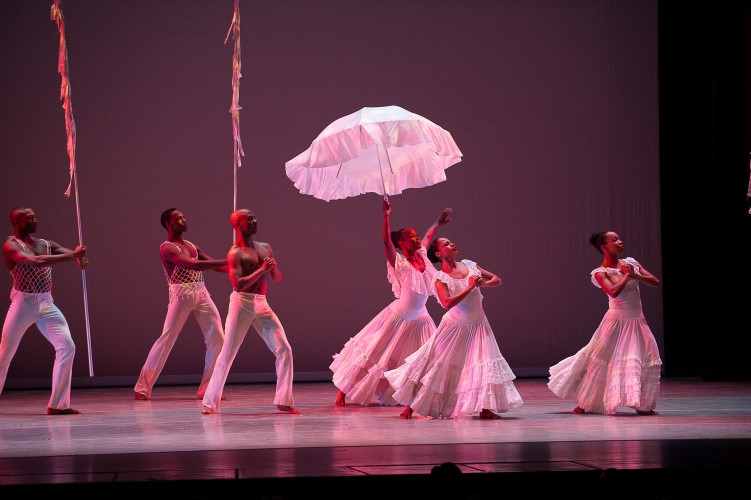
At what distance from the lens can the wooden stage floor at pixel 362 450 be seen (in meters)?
4.26

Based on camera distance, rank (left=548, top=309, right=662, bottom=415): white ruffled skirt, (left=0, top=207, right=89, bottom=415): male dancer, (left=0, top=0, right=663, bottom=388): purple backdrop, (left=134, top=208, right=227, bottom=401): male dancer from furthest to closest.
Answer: (left=0, top=0, right=663, bottom=388): purple backdrop
(left=134, top=208, right=227, bottom=401): male dancer
(left=0, top=207, right=89, bottom=415): male dancer
(left=548, top=309, right=662, bottom=415): white ruffled skirt

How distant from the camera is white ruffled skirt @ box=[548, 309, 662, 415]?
7.60m

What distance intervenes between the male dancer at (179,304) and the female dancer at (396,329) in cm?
145

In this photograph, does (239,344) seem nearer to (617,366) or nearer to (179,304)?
(179,304)

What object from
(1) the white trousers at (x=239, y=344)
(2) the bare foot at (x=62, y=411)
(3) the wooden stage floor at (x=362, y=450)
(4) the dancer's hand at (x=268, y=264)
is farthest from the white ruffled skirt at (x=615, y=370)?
(2) the bare foot at (x=62, y=411)

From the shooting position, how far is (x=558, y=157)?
36.0 feet

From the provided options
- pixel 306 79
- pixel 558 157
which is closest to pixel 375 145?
pixel 306 79

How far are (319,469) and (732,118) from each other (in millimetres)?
7366

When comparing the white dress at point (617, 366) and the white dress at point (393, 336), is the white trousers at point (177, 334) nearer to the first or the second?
the white dress at point (393, 336)

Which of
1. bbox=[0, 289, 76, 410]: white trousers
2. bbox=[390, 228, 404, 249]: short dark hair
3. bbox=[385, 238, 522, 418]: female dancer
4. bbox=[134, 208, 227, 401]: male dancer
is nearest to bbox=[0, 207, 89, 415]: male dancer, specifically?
bbox=[0, 289, 76, 410]: white trousers

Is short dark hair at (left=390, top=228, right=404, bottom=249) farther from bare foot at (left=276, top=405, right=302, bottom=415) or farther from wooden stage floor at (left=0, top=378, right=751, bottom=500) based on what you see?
bare foot at (left=276, top=405, right=302, bottom=415)

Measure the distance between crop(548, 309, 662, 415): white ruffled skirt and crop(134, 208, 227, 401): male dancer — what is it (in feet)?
10.0

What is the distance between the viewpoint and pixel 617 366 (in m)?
7.74

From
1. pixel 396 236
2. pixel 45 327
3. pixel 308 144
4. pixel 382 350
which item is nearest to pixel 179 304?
pixel 45 327
